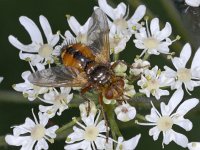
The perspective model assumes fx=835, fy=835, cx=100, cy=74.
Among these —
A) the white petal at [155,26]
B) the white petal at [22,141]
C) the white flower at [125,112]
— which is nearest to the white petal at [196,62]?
the white petal at [155,26]

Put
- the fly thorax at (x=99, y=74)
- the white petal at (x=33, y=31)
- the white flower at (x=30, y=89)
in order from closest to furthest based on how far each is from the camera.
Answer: the fly thorax at (x=99, y=74), the white flower at (x=30, y=89), the white petal at (x=33, y=31)

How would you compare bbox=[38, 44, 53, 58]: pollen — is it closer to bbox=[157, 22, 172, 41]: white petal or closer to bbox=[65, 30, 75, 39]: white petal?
bbox=[65, 30, 75, 39]: white petal

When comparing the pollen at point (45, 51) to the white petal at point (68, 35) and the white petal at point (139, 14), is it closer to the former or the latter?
the white petal at point (68, 35)

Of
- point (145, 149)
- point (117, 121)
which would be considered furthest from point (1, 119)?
point (117, 121)

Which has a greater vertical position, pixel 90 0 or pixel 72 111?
pixel 90 0

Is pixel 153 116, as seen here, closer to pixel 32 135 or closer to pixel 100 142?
pixel 100 142

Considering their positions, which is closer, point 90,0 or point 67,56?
point 67,56

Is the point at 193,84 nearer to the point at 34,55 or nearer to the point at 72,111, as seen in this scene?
the point at 34,55

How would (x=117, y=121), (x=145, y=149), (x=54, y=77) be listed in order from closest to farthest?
(x=54, y=77), (x=117, y=121), (x=145, y=149)
